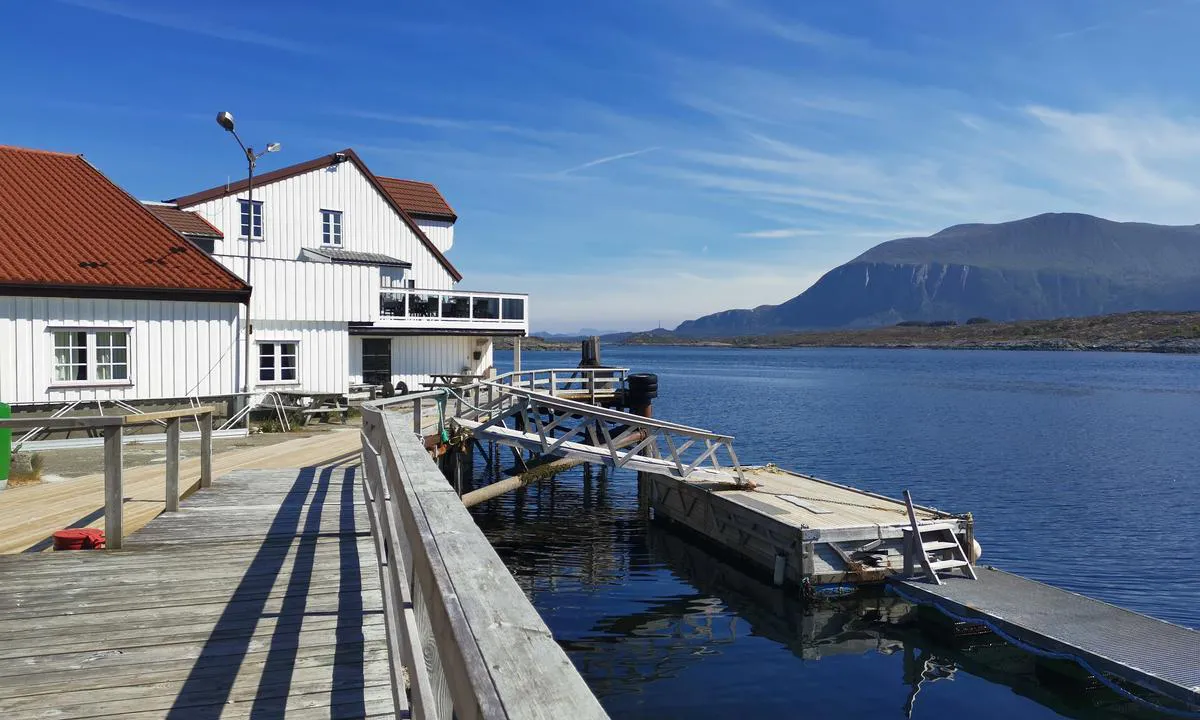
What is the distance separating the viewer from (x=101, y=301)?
66.1ft

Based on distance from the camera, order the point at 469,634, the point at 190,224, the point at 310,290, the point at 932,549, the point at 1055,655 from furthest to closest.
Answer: the point at 190,224
the point at 310,290
the point at 932,549
the point at 1055,655
the point at 469,634

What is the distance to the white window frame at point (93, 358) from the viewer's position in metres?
19.6

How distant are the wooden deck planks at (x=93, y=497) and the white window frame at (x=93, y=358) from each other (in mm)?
6647

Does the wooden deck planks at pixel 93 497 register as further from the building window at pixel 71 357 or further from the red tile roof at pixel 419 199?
the red tile roof at pixel 419 199

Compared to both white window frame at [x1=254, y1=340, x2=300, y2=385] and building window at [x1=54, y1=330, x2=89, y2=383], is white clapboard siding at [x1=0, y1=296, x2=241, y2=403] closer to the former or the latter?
building window at [x1=54, y1=330, x2=89, y2=383]

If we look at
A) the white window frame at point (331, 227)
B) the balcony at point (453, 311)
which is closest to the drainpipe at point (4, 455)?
the balcony at point (453, 311)

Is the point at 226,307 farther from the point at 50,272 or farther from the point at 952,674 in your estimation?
the point at 952,674

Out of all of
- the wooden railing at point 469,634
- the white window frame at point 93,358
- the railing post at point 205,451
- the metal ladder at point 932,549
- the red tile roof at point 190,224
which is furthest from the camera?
the red tile roof at point 190,224

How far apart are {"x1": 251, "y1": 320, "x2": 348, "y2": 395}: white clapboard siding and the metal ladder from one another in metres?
17.4

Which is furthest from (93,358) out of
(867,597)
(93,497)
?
(867,597)

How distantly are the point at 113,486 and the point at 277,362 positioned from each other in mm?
18831

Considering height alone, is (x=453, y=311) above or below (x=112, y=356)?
above

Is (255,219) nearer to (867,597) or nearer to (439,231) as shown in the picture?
(439,231)

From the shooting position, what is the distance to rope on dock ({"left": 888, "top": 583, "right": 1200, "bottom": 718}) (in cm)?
1016
